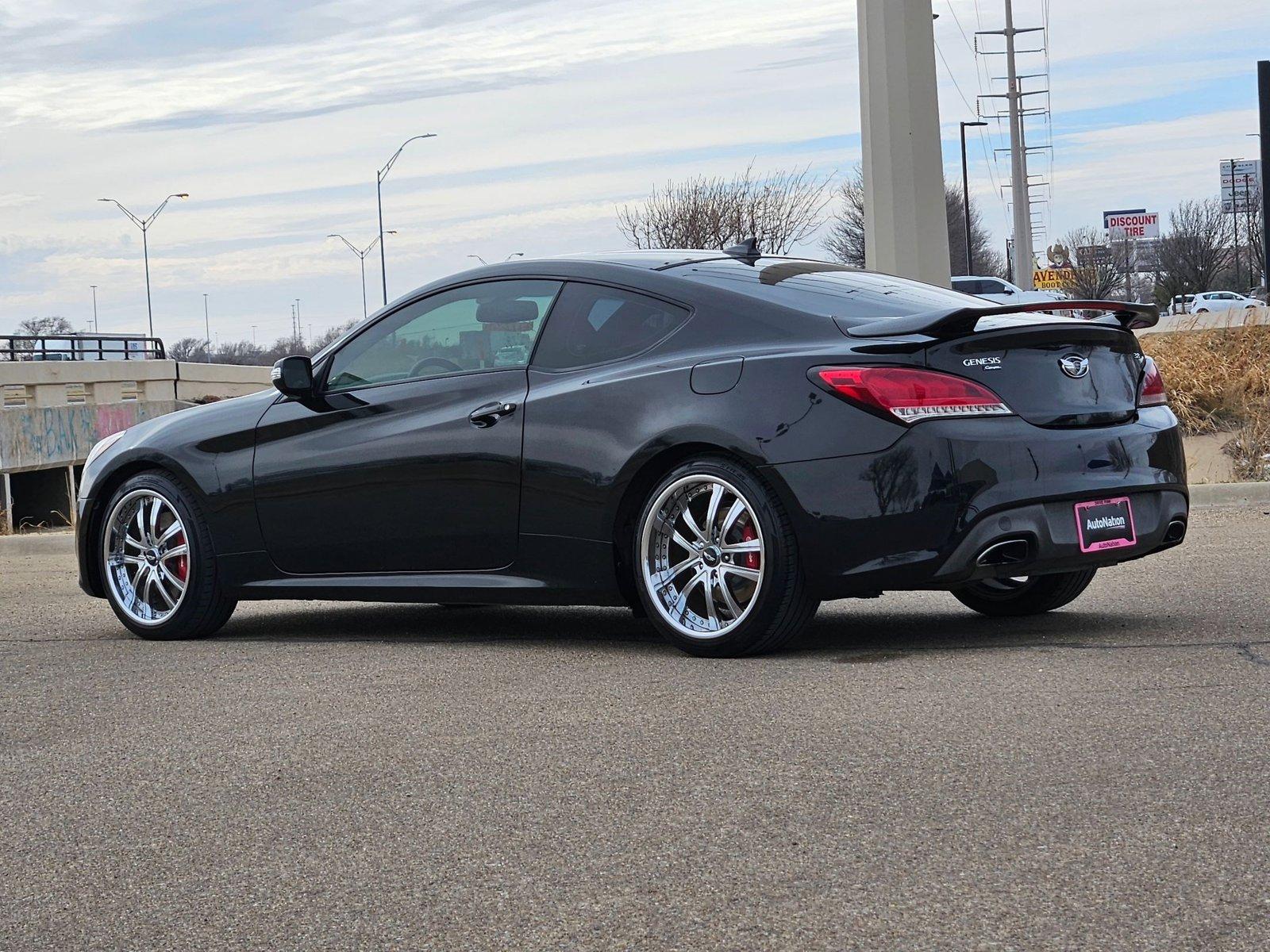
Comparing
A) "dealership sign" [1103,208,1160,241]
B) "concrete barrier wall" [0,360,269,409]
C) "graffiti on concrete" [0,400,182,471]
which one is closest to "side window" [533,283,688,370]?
"graffiti on concrete" [0,400,182,471]

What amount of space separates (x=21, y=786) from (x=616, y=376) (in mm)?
2552

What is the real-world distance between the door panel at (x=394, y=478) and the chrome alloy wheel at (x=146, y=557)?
52cm

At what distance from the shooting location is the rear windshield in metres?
5.88

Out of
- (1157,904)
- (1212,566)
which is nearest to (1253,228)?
(1212,566)

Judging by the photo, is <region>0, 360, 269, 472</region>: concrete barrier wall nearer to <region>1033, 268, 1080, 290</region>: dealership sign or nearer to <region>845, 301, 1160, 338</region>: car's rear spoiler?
<region>845, 301, 1160, 338</region>: car's rear spoiler

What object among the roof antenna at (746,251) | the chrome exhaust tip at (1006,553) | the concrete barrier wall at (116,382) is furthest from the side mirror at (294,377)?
the concrete barrier wall at (116,382)

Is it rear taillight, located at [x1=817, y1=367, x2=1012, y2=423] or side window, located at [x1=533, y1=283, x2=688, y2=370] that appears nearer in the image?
rear taillight, located at [x1=817, y1=367, x2=1012, y2=423]

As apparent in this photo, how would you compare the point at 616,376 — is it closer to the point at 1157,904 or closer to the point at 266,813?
the point at 266,813

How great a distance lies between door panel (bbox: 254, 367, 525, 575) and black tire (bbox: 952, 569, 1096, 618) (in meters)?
1.88

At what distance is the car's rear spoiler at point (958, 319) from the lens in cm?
543

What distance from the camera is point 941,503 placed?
211 inches

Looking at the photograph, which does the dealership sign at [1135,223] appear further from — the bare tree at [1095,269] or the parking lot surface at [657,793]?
the parking lot surface at [657,793]

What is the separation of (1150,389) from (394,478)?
2874mm

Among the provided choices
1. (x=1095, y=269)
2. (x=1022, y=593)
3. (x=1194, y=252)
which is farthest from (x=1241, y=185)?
(x=1022, y=593)
